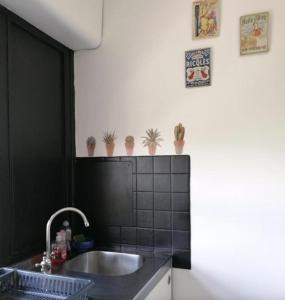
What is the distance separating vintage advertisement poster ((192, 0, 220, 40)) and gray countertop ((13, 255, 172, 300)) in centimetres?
123

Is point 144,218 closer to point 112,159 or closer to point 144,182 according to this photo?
point 144,182

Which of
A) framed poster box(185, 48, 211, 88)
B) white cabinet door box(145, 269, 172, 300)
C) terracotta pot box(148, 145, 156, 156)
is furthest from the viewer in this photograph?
terracotta pot box(148, 145, 156, 156)

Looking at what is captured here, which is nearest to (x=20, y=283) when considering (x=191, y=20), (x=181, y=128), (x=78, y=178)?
(x=78, y=178)

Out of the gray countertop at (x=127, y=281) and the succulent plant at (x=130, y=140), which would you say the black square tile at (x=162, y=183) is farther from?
the gray countertop at (x=127, y=281)

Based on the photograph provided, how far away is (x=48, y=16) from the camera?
154 centimetres

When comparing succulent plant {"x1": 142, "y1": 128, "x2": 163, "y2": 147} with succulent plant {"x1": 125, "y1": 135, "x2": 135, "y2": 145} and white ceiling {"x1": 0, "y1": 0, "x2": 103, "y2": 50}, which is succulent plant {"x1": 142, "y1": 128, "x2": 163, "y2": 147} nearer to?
succulent plant {"x1": 125, "y1": 135, "x2": 135, "y2": 145}

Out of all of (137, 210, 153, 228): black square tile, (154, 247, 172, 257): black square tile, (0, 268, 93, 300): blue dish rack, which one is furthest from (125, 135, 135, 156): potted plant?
(0, 268, 93, 300): blue dish rack

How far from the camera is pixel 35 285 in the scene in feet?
4.38

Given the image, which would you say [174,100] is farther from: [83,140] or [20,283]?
[20,283]

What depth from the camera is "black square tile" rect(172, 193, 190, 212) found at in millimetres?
1727

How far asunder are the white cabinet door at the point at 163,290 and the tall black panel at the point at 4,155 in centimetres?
70

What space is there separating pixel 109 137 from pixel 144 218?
52cm

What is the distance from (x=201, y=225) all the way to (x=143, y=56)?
3.31 ft

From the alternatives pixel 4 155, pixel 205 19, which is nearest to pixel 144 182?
pixel 4 155
